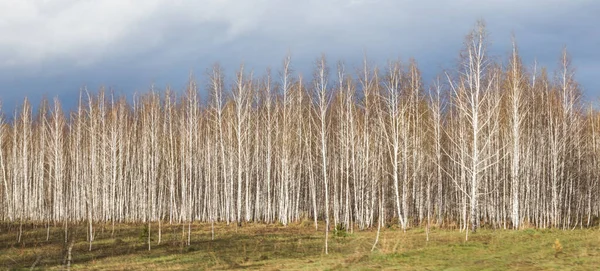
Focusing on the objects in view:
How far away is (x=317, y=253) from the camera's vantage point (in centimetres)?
2205

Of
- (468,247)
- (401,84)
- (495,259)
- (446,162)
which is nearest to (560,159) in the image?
(446,162)

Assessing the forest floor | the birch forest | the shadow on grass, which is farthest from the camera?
the birch forest

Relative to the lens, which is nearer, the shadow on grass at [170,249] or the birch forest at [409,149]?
the shadow on grass at [170,249]

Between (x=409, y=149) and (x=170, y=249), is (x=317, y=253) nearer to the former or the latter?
(x=170, y=249)

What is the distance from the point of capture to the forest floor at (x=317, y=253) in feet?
55.6

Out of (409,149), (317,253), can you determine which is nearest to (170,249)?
(317,253)

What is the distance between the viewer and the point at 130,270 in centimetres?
1847

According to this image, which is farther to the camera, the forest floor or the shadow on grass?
the shadow on grass

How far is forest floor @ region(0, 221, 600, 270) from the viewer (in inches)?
667

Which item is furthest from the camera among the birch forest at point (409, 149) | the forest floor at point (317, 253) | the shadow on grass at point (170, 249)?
the birch forest at point (409, 149)

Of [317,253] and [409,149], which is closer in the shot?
[317,253]

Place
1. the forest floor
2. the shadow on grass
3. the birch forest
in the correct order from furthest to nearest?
1. the birch forest
2. the shadow on grass
3. the forest floor

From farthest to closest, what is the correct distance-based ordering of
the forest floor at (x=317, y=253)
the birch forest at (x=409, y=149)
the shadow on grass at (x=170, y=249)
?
the birch forest at (x=409, y=149)
the shadow on grass at (x=170, y=249)
the forest floor at (x=317, y=253)

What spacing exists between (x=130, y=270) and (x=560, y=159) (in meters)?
35.4
